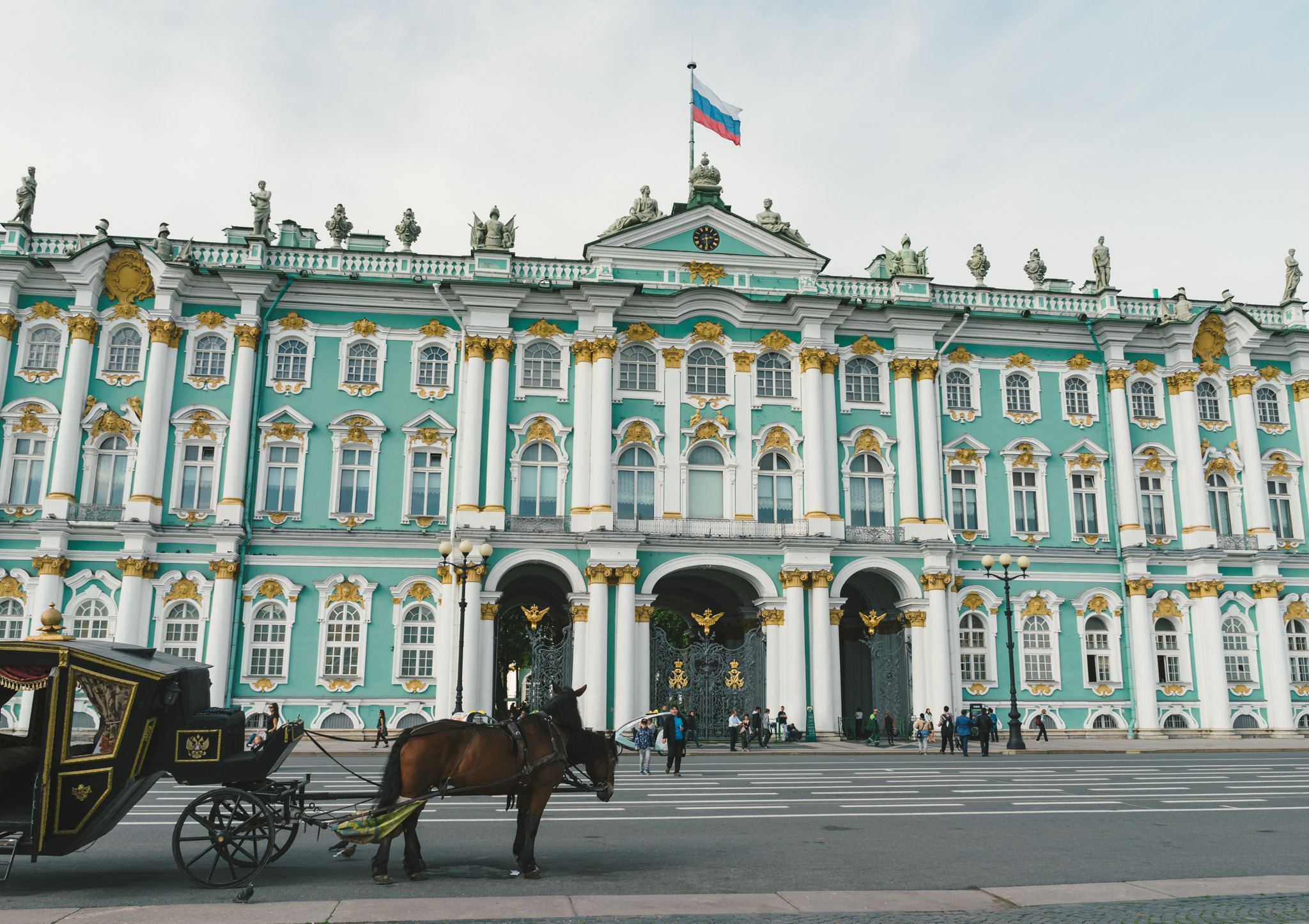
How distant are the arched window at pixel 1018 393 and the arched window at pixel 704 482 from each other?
1182 centimetres

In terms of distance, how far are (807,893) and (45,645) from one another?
7.68 metres

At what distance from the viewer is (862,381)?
39.9m

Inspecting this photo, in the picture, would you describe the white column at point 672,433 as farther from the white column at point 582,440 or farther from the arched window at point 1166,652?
the arched window at point 1166,652

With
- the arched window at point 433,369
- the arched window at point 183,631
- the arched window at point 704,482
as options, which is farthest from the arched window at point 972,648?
the arched window at point 183,631

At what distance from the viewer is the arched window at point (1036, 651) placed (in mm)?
38688

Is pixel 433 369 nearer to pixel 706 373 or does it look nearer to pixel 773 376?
pixel 706 373

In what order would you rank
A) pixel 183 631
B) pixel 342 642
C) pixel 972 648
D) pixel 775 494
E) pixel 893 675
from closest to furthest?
pixel 183 631 → pixel 342 642 → pixel 775 494 → pixel 972 648 → pixel 893 675

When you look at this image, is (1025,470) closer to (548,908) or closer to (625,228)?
(625,228)

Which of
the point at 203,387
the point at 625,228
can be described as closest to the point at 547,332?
the point at 625,228

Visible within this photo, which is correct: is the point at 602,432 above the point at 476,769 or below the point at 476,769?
above

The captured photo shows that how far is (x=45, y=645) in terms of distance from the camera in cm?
1001

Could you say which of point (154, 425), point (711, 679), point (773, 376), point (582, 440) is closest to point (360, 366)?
point (154, 425)

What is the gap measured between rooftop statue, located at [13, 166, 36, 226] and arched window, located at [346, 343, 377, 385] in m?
12.1

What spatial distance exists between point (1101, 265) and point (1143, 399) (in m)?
5.76
